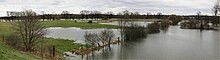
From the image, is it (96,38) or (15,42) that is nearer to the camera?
(15,42)

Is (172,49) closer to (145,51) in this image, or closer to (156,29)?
(145,51)

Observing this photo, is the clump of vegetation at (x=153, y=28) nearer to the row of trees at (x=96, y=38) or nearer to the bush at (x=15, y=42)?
the row of trees at (x=96, y=38)

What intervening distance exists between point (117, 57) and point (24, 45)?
873 centimetres

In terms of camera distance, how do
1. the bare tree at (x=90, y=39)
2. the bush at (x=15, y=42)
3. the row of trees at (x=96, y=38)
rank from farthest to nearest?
the row of trees at (x=96, y=38) → the bare tree at (x=90, y=39) → the bush at (x=15, y=42)

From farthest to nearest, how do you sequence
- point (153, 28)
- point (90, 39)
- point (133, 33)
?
point (153, 28) → point (133, 33) → point (90, 39)

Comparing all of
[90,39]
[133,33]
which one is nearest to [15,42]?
[90,39]

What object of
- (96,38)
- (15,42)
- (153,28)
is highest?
(15,42)

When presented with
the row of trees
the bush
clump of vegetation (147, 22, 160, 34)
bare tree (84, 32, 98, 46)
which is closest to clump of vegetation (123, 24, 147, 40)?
the row of trees

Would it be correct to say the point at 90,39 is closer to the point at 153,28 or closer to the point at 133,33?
the point at 133,33

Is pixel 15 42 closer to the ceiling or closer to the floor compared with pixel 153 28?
closer to the ceiling

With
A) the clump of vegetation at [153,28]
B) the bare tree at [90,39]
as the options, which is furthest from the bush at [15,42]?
the clump of vegetation at [153,28]

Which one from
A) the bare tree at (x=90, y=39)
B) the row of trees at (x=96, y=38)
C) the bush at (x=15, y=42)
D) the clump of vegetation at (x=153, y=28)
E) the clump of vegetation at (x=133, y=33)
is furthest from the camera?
the clump of vegetation at (x=153, y=28)

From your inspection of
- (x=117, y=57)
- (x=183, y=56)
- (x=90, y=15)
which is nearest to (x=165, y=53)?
(x=183, y=56)

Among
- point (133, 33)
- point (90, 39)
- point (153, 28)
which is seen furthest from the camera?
point (153, 28)
